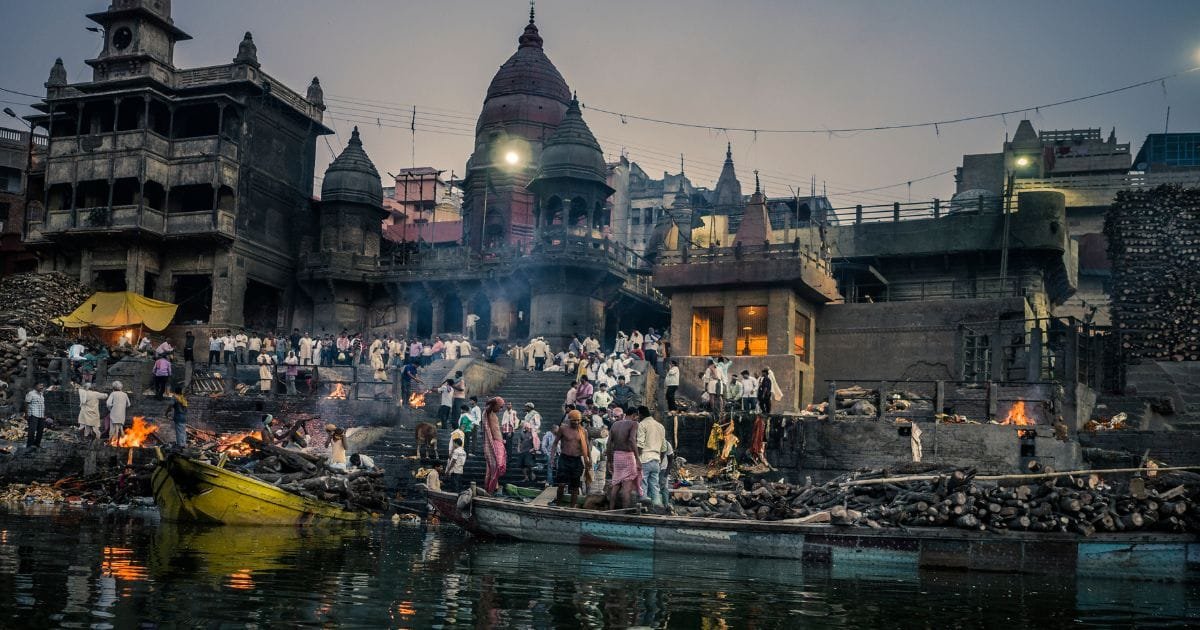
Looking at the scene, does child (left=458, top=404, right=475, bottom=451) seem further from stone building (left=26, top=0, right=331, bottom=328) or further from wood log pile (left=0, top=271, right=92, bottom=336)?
wood log pile (left=0, top=271, right=92, bottom=336)

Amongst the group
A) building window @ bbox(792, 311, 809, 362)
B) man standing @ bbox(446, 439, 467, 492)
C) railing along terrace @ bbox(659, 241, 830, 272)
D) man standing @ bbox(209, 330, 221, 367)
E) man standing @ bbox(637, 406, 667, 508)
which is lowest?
man standing @ bbox(446, 439, 467, 492)

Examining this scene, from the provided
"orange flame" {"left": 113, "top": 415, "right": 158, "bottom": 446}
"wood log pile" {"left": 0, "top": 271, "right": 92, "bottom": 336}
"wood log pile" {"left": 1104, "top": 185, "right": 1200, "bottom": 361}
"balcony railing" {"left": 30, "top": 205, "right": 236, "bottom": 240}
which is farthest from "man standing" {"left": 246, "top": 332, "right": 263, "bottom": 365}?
"wood log pile" {"left": 1104, "top": 185, "right": 1200, "bottom": 361}

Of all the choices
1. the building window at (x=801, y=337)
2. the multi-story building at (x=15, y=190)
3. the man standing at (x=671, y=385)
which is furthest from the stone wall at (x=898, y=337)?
the multi-story building at (x=15, y=190)

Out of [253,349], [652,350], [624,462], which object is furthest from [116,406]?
[624,462]

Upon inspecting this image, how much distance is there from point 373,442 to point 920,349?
15.5 metres

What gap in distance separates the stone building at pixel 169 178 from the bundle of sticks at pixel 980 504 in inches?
1221

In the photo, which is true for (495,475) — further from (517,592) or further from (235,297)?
(235,297)

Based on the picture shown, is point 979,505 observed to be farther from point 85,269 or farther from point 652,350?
point 85,269

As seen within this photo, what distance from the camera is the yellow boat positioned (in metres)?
15.9

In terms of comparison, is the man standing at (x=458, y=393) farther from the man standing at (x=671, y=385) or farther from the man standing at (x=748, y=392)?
the man standing at (x=748, y=392)

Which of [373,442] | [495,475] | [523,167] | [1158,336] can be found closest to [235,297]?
[523,167]

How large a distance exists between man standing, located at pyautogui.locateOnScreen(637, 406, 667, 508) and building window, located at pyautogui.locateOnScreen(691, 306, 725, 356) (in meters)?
14.9

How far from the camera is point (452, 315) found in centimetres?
4562

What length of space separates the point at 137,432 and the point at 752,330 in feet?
53.1
